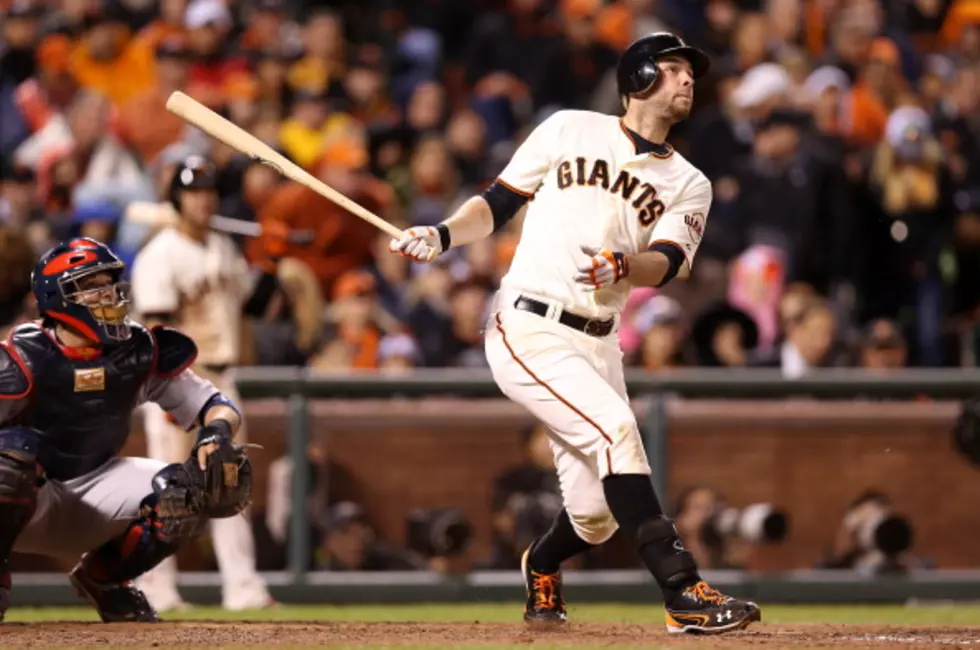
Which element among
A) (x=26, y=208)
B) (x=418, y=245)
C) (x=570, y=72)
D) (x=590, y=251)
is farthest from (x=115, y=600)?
(x=570, y=72)

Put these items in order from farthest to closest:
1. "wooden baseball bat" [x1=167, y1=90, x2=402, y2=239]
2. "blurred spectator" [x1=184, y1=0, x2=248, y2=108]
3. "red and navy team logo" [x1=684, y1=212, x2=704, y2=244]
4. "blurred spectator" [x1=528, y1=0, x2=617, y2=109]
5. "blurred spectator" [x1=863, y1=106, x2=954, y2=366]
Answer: "blurred spectator" [x1=528, y1=0, x2=617, y2=109] < "blurred spectator" [x1=184, y1=0, x2=248, y2=108] < "blurred spectator" [x1=863, y1=106, x2=954, y2=366] < "wooden baseball bat" [x1=167, y1=90, x2=402, y2=239] < "red and navy team logo" [x1=684, y1=212, x2=704, y2=244]

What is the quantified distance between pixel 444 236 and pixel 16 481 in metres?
1.67

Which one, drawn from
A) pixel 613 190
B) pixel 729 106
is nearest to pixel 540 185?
pixel 613 190

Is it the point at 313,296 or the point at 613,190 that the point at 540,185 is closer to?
the point at 613,190

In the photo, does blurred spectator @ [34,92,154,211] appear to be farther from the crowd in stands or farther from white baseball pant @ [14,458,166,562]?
white baseball pant @ [14,458,166,562]

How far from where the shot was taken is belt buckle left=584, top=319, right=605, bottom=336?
6.36 meters

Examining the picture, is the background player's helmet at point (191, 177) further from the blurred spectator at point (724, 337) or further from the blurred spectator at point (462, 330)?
the blurred spectator at point (724, 337)

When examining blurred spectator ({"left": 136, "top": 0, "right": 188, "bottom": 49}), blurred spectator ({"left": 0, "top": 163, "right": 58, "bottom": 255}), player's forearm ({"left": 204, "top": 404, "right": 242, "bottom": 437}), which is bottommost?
player's forearm ({"left": 204, "top": 404, "right": 242, "bottom": 437})

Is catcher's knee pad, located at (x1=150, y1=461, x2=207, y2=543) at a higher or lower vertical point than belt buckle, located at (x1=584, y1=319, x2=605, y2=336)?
lower

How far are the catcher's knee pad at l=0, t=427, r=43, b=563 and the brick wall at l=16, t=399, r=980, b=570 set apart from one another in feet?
8.99

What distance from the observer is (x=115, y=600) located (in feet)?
23.2

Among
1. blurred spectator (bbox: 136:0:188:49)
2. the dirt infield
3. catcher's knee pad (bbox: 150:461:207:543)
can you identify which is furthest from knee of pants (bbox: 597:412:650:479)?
blurred spectator (bbox: 136:0:188:49)

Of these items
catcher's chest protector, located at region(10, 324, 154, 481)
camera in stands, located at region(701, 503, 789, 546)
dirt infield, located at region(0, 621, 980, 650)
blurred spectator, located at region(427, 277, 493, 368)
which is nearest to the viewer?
dirt infield, located at region(0, 621, 980, 650)

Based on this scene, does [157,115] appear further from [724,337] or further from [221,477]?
[221,477]
